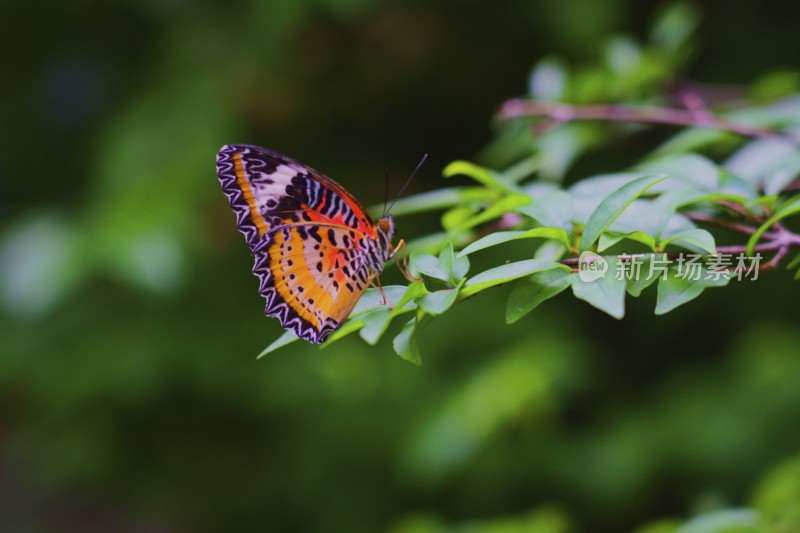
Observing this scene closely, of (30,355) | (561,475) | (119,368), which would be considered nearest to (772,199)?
(561,475)

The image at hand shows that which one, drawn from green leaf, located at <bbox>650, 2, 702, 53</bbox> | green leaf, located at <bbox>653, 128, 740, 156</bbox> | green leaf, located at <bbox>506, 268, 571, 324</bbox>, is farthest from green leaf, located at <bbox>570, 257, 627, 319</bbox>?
green leaf, located at <bbox>650, 2, 702, 53</bbox>

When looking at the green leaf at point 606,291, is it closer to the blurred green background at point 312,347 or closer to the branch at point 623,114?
the branch at point 623,114

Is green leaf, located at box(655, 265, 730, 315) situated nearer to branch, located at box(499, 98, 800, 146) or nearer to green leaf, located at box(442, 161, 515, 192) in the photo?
green leaf, located at box(442, 161, 515, 192)

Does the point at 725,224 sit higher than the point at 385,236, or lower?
lower

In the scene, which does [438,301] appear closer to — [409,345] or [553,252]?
[409,345]

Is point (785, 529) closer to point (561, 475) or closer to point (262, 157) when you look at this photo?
point (262, 157)

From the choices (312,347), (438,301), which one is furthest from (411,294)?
(312,347)

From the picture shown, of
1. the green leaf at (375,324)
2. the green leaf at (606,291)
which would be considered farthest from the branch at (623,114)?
the green leaf at (375,324)
